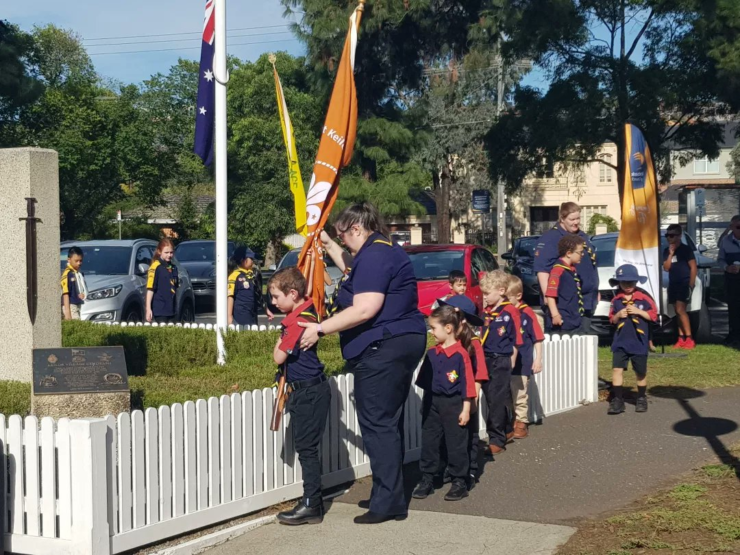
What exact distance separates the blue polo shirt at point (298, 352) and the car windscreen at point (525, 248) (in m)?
21.8

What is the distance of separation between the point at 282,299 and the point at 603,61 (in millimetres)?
18282

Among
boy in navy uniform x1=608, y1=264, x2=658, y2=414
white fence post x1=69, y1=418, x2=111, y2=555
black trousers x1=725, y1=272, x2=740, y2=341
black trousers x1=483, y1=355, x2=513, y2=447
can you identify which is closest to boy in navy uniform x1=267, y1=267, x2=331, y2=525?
white fence post x1=69, y1=418, x2=111, y2=555

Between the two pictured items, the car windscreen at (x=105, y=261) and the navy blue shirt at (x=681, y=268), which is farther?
the car windscreen at (x=105, y=261)

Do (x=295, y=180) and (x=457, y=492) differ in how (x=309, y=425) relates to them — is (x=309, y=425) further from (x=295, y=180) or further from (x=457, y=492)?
(x=295, y=180)

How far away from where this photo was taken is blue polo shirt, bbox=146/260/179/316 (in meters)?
13.0

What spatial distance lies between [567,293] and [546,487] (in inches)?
125

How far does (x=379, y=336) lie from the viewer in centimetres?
605

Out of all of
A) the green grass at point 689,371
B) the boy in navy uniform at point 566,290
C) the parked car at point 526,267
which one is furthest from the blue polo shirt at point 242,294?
the parked car at point 526,267

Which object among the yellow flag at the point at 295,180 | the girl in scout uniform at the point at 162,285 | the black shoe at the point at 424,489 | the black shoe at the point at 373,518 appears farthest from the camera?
the girl in scout uniform at the point at 162,285

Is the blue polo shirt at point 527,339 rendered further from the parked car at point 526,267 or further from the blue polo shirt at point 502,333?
the parked car at point 526,267

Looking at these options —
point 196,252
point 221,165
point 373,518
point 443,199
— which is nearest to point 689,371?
point 221,165

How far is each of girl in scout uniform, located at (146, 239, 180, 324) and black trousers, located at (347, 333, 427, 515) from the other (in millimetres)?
7118

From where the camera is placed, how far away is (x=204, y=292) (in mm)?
24391

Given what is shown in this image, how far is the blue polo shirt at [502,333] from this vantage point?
822cm
